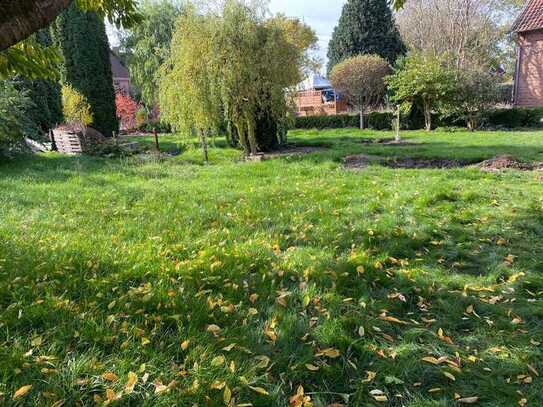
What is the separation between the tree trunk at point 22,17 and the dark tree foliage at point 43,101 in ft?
43.6

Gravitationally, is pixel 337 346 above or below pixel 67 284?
below

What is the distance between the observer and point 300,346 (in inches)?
94.6

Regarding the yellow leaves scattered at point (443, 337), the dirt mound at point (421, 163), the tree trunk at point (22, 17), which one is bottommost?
the yellow leaves scattered at point (443, 337)

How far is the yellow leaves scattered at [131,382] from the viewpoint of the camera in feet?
6.21

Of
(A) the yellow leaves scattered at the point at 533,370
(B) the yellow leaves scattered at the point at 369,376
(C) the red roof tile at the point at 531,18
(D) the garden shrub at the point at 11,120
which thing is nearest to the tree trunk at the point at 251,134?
(D) the garden shrub at the point at 11,120

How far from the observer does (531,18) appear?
19.6 metres

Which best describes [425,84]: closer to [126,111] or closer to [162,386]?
[126,111]

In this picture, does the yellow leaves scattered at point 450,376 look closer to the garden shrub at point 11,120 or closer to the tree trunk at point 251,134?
the tree trunk at point 251,134

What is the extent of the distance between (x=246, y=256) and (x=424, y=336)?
1588 mm

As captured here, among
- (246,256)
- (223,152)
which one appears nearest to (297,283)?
(246,256)

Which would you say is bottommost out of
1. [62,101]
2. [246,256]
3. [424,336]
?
[424,336]

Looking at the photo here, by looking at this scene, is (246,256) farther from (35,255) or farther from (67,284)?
(35,255)

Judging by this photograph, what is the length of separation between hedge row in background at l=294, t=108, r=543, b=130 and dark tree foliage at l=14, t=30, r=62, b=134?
1204 cm

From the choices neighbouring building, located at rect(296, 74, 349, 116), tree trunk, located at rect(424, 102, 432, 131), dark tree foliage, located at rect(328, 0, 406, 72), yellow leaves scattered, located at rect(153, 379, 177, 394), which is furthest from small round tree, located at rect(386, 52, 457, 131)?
yellow leaves scattered, located at rect(153, 379, 177, 394)
